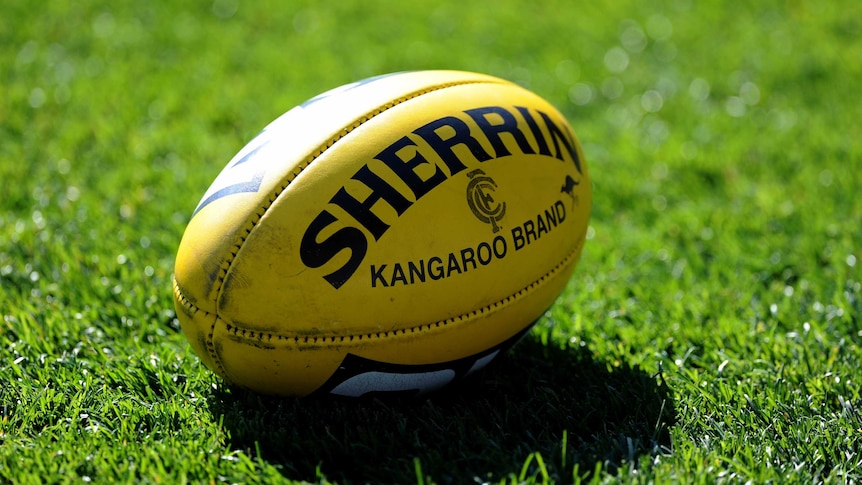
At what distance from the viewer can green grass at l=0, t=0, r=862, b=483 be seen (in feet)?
8.49

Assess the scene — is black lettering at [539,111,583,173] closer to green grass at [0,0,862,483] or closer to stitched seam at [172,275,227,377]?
green grass at [0,0,862,483]

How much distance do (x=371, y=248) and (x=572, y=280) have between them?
4.66 feet

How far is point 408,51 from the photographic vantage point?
19.7 feet

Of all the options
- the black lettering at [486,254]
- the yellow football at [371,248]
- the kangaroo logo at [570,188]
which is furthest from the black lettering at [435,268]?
the kangaroo logo at [570,188]

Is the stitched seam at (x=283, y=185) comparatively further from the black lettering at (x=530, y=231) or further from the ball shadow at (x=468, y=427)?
the black lettering at (x=530, y=231)

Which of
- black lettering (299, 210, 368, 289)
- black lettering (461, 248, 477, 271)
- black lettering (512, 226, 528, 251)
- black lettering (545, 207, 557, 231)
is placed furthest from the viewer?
black lettering (545, 207, 557, 231)

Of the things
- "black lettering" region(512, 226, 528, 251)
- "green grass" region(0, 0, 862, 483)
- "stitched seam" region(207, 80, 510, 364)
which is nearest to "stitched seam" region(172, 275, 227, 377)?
"stitched seam" region(207, 80, 510, 364)

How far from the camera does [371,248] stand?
8.32 ft

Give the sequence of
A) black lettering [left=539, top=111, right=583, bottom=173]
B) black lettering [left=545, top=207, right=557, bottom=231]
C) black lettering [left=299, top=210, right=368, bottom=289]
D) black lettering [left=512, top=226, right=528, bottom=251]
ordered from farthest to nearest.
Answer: black lettering [left=539, top=111, right=583, bottom=173]
black lettering [left=545, top=207, right=557, bottom=231]
black lettering [left=512, top=226, right=528, bottom=251]
black lettering [left=299, top=210, right=368, bottom=289]

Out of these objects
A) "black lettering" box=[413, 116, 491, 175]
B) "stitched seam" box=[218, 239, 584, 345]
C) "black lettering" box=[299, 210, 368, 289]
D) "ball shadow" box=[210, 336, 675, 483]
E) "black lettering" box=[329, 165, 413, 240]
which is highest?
"black lettering" box=[413, 116, 491, 175]

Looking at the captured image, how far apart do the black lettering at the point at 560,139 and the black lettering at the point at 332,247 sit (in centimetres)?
80

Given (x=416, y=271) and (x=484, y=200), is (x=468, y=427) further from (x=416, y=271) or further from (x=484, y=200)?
(x=484, y=200)

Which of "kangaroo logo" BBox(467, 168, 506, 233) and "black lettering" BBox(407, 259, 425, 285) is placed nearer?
"black lettering" BBox(407, 259, 425, 285)

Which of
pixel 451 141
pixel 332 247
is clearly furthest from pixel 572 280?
pixel 332 247
